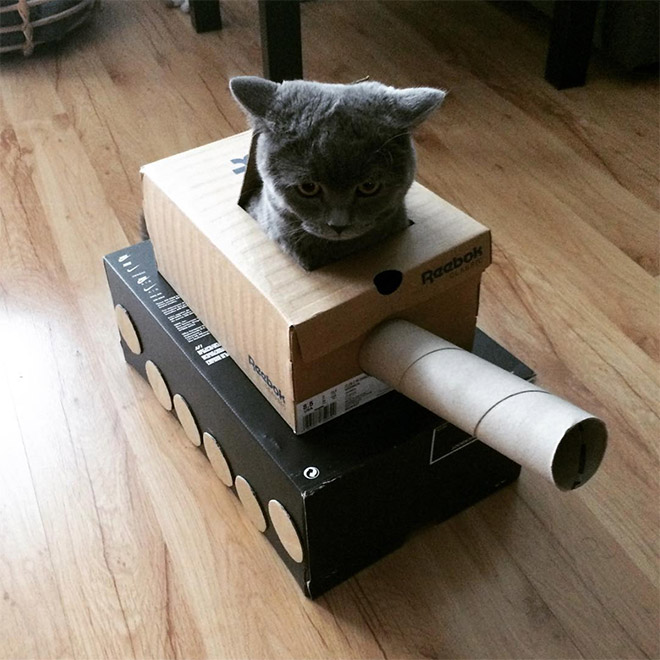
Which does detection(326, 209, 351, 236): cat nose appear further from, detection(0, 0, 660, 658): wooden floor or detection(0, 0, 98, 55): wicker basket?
detection(0, 0, 98, 55): wicker basket

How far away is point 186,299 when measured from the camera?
1.09 m

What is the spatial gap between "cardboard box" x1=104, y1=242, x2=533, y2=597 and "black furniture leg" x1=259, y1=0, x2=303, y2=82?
30.7 inches

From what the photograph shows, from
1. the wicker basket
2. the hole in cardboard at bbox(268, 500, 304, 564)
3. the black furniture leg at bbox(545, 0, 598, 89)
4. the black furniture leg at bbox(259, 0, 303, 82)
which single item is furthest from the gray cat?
the wicker basket

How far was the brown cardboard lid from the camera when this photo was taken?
34.0 inches

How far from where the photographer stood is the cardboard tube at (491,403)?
0.76m

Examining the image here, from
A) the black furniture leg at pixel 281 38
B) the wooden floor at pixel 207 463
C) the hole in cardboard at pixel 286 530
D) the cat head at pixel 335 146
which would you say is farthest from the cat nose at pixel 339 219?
the black furniture leg at pixel 281 38

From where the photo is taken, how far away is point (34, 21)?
1.98 m

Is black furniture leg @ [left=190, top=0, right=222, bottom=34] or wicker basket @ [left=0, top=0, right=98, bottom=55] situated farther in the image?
black furniture leg @ [left=190, top=0, right=222, bottom=34]

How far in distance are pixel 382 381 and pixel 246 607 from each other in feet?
1.08

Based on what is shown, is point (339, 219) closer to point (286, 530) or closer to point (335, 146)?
point (335, 146)

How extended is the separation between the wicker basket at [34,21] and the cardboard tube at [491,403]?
1.50 m

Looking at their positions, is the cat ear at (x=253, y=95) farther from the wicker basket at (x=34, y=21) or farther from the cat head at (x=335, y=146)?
the wicker basket at (x=34, y=21)

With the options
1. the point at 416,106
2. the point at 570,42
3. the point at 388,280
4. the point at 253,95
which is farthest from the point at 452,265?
the point at 570,42

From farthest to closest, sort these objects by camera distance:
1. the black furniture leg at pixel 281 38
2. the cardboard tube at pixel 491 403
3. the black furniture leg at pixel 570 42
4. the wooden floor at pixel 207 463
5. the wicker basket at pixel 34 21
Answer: the wicker basket at pixel 34 21, the black furniture leg at pixel 570 42, the black furniture leg at pixel 281 38, the wooden floor at pixel 207 463, the cardboard tube at pixel 491 403
